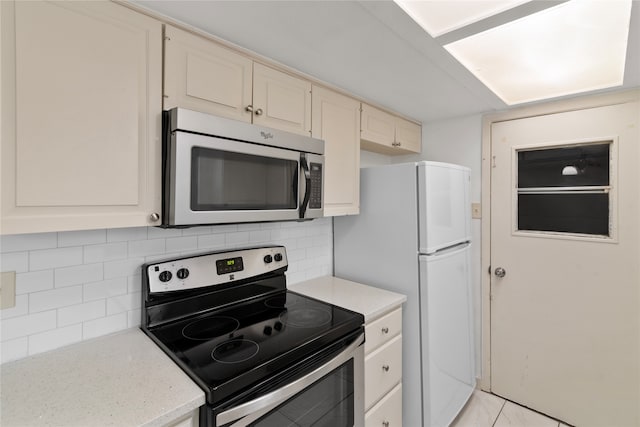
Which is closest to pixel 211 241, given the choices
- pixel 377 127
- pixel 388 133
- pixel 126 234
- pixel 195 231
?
pixel 195 231

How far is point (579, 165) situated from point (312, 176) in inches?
70.6

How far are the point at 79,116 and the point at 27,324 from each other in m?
0.77

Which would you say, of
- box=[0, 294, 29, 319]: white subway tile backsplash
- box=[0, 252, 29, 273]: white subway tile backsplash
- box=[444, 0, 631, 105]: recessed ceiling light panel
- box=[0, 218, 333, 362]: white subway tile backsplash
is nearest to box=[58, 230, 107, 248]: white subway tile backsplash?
box=[0, 218, 333, 362]: white subway tile backsplash

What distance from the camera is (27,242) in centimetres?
106

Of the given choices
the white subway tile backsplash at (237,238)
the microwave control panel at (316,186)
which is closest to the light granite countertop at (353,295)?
the white subway tile backsplash at (237,238)

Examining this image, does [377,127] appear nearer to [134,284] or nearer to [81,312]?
[134,284]

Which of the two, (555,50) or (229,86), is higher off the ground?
(555,50)

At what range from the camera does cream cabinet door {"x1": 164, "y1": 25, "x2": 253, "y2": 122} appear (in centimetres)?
111

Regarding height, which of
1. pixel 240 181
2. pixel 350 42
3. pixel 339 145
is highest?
pixel 350 42

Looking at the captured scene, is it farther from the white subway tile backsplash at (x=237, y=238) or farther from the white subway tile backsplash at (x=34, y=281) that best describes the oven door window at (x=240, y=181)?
the white subway tile backsplash at (x=34, y=281)

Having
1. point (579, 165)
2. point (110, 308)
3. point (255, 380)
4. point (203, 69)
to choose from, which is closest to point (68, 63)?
point (203, 69)

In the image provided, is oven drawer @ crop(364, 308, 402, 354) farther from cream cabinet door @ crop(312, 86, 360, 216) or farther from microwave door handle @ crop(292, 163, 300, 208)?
microwave door handle @ crop(292, 163, 300, 208)

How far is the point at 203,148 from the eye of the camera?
1106 mm

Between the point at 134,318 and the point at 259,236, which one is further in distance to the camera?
the point at 259,236
